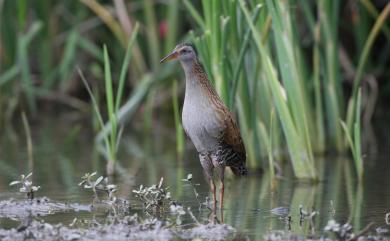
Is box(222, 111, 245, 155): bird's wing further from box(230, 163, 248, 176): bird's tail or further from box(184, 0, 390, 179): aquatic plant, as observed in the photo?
box(184, 0, 390, 179): aquatic plant

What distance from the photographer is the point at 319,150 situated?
859cm

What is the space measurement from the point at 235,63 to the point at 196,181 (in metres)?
1.03

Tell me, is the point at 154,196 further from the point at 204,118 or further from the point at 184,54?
the point at 184,54

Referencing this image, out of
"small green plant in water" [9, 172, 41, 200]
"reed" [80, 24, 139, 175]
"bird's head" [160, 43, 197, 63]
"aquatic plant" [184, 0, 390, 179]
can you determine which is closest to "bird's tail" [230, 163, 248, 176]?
"aquatic plant" [184, 0, 390, 179]

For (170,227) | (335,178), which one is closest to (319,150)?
(335,178)

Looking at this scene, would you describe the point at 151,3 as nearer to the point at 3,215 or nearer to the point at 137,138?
the point at 137,138

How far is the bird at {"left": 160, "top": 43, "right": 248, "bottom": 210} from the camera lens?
5883 millimetres

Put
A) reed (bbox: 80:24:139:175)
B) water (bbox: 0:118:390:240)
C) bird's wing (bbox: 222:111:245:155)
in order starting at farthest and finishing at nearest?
reed (bbox: 80:24:139:175)
bird's wing (bbox: 222:111:245:155)
water (bbox: 0:118:390:240)

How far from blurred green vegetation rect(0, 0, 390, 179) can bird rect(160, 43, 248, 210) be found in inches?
25.5

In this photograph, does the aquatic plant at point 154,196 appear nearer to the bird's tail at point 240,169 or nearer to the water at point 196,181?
the water at point 196,181

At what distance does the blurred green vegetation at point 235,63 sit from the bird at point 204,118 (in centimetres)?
65

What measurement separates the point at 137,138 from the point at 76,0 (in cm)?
235

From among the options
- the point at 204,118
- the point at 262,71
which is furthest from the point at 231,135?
the point at 262,71

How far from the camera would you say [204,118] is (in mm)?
5895
